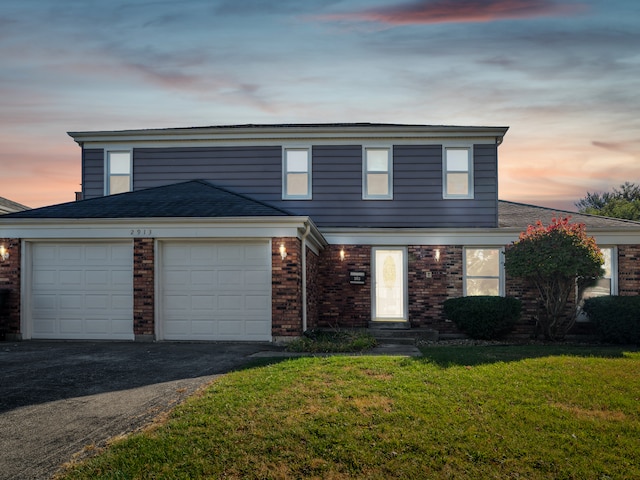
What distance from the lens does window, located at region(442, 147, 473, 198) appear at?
50.2 feet

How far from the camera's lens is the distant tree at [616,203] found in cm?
3759

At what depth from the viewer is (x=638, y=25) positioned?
37.3ft

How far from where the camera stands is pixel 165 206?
12906mm

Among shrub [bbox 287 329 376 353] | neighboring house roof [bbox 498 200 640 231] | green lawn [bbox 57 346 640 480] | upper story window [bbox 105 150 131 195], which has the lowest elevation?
shrub [bbox 287 329 376 353]

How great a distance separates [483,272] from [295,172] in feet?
20.6

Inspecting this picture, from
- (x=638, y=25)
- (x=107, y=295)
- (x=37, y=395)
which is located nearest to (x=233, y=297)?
(x=107, y=295)

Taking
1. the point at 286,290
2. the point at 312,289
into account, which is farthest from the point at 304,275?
the point at 312,289

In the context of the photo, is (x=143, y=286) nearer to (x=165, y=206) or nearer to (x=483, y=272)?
(x=165, y=206)

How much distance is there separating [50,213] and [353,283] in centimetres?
809

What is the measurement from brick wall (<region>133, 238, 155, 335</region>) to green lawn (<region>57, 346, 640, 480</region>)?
15.4 ft

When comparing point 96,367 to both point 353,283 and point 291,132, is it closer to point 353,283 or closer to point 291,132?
point 353,283

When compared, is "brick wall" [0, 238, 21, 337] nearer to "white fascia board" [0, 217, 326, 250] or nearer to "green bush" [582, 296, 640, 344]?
"white fascia board" [0, 217, 326, 250]

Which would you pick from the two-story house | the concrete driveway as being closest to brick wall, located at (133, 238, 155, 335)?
the two-story house

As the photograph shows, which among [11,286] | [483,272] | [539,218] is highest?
[539,218]
